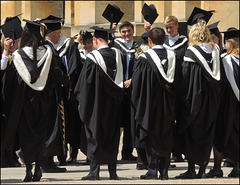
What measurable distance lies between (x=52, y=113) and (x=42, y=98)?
159cm

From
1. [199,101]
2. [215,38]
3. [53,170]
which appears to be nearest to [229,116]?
[199,101]

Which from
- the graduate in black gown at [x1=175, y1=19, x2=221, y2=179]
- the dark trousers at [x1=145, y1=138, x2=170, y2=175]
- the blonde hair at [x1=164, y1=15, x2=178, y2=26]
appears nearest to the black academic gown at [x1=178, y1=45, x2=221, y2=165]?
the graduate in black gown at [x1=175, y1=19, x2=221, y2=179]

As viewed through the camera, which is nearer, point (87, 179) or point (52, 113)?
point (87, 179)

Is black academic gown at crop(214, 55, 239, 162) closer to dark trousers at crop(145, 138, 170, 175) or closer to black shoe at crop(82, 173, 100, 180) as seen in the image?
dark trousers at crop(145, 138, 170, 175)

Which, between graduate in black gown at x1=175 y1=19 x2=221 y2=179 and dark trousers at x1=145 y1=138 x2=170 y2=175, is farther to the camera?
graduate in black gown at x1=175 y1=19 x2=221 y2=179

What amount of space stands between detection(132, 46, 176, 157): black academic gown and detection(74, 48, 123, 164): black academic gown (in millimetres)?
323

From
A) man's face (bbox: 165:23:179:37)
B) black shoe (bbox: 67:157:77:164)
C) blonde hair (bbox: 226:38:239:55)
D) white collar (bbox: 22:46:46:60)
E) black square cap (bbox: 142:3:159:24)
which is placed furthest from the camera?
black square cap (bbox: 142:3:159:24)

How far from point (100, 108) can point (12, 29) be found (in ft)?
5.80

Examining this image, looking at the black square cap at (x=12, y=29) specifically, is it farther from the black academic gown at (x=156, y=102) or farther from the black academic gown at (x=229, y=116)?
the black academic gown at (x=229, y=116)

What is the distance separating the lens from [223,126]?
13.2 m

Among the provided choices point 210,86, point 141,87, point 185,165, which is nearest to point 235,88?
point 210,86

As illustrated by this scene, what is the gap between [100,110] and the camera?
12.8 metres

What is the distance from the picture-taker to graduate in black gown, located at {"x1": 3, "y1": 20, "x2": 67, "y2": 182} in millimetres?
12477

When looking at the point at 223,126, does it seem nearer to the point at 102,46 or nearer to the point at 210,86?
the point at 210,86
